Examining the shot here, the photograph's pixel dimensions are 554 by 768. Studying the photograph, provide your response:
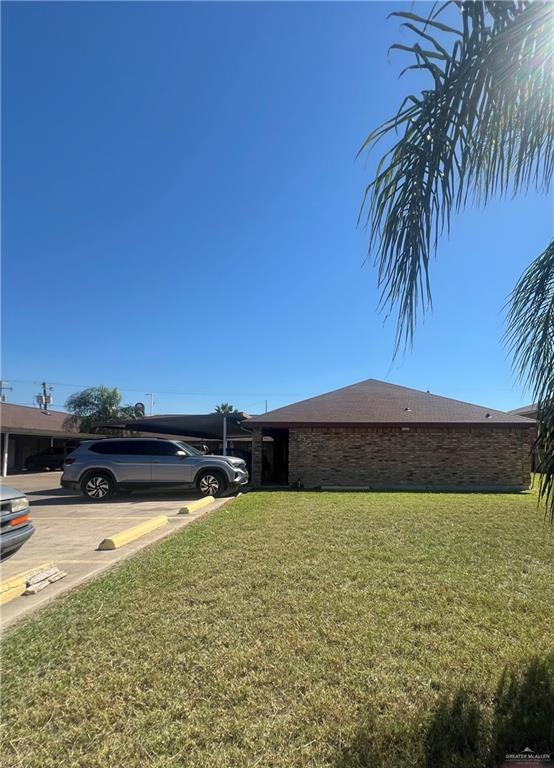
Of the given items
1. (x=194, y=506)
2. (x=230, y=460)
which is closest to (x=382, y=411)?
(x=230, y=460)

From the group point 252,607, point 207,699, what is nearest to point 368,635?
point 252,607

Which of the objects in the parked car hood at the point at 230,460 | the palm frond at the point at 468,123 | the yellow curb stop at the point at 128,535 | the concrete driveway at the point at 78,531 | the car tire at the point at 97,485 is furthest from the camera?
the parked car hood at the point at 230,460

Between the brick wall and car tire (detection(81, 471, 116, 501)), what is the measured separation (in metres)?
6.14

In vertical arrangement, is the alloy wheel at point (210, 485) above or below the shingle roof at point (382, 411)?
below

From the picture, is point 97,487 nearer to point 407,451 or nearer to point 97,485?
point 97,485

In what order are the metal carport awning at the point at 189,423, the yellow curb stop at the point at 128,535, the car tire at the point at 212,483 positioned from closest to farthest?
the yellow curb stop at the point at 128,535 < the car tire at the point at 212,483 < the metal carport awning at the point at 189,423

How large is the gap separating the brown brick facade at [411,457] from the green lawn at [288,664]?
9.76 m

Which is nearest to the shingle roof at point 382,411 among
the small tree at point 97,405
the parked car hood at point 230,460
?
the parked car hood at point 230,460

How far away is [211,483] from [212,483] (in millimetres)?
29

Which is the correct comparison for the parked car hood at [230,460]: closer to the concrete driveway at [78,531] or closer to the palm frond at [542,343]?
the concrete driveway at [78,531]

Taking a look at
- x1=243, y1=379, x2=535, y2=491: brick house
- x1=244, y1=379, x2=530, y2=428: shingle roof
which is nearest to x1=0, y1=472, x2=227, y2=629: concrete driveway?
x1=243, y1=379, x2=535, y2=491: brick house

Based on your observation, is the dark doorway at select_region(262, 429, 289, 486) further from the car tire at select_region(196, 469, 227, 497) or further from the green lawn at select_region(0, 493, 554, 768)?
the green lawn at select_region(0, 493, 554, 768)

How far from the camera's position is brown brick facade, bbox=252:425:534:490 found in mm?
15805

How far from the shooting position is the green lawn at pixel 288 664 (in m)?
2.45
